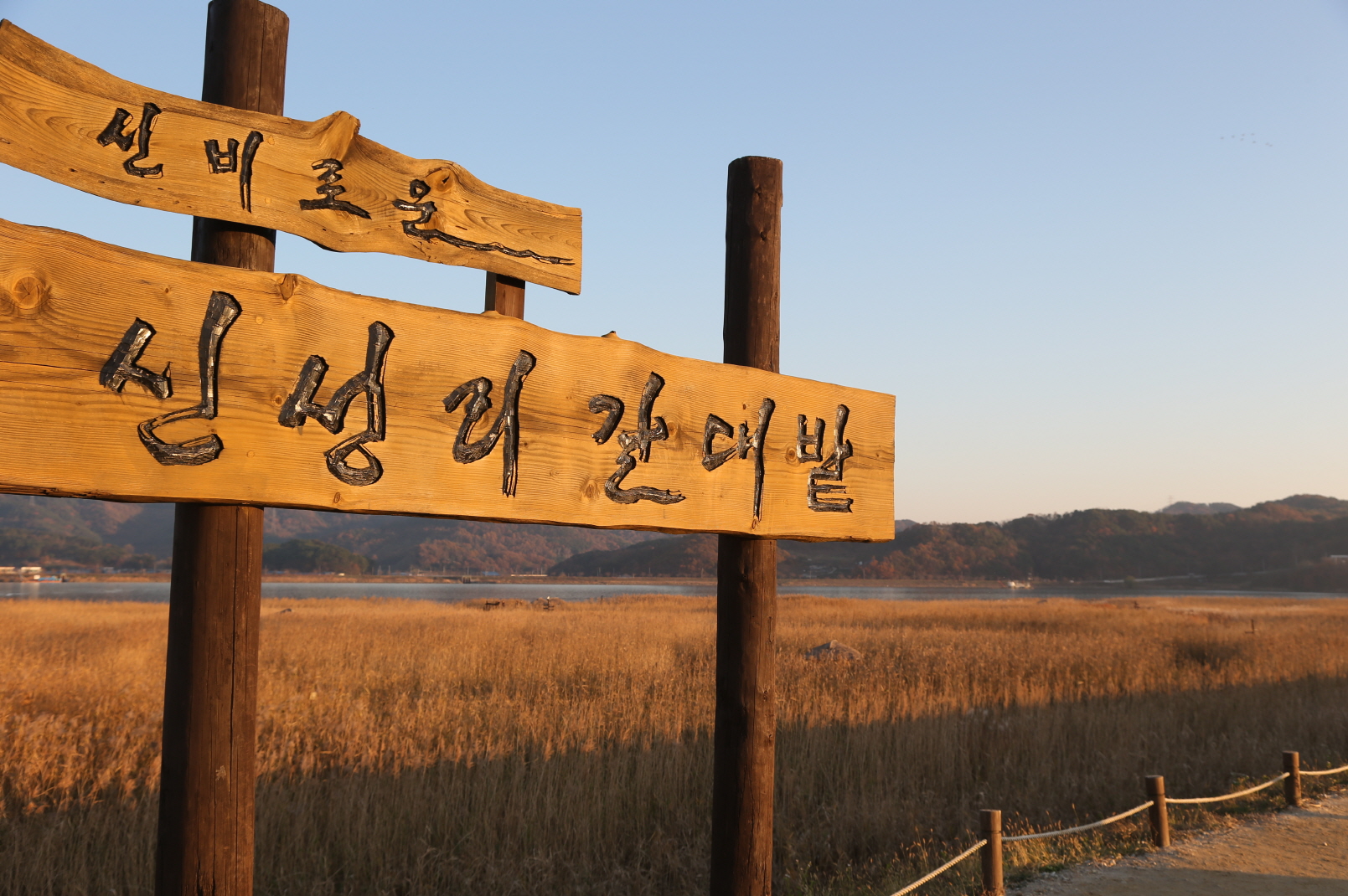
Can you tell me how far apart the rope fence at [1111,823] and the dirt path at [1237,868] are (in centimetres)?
26

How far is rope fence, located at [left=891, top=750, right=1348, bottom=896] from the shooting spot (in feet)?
18.6

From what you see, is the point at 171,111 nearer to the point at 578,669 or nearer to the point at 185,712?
the point at 185,712

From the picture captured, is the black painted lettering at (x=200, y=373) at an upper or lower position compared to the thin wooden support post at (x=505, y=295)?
lower

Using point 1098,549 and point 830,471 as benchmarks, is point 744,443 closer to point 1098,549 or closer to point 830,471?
point 830,471

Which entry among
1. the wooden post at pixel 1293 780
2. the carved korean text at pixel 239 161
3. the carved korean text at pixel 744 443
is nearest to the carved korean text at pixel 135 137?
the carved korean text at pixel 239 161

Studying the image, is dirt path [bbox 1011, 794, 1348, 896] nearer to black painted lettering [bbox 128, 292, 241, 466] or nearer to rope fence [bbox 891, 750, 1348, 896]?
rope fence [bbox 891, 750, 1348, 896]

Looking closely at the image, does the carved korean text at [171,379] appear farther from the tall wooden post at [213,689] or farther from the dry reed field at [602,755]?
the dry reed field at [602,755]

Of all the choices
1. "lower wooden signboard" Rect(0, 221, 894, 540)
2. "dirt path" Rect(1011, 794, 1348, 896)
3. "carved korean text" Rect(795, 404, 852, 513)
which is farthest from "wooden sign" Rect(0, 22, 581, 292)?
"dirt path" Rect(1011, 794, 1348, 896)

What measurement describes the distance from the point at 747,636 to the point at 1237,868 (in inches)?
212

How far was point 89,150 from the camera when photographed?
2.53 metres

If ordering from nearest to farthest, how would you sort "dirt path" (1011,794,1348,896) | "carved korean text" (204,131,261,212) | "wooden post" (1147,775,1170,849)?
"carved korean text" (204,131,261,212) < "dirt path" (1011,794,1348,896) < "wooden post" (1147,775,1170,849)

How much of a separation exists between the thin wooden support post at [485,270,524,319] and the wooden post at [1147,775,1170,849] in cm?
679

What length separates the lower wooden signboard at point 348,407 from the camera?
2.30 metres

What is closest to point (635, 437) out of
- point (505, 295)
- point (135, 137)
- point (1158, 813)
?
point (505, 295)
